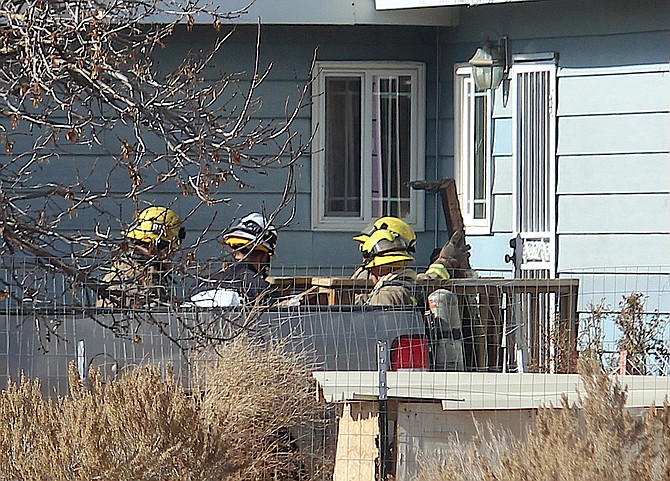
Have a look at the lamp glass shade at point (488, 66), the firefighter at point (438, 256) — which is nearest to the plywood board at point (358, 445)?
the firefighter at point (438, 256)

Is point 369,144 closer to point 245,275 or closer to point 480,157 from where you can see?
point 480,157

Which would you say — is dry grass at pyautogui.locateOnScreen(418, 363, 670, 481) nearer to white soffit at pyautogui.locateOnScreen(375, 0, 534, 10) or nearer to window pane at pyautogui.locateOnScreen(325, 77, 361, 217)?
white soffit at pyautogui.locateOnScreen(375, 0, 534, 10)

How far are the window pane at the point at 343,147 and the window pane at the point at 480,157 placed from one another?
109cm

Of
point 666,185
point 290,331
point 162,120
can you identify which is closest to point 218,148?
point 162,120

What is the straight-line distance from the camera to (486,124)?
10.7m

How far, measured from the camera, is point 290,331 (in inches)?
297

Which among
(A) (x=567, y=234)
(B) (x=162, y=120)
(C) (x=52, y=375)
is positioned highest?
(B) (x=162, y=120)

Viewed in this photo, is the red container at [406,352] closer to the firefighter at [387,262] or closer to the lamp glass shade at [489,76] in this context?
the firefighter at [387,262]

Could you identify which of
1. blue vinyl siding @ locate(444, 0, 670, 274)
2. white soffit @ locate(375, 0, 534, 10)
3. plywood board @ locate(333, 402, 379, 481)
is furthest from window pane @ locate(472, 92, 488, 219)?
plywood board @ locate(333, 402, 379, 481)

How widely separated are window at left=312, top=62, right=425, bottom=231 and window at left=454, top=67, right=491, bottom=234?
469mm

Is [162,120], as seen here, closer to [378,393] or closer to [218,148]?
[218,148]

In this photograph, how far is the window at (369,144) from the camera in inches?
442

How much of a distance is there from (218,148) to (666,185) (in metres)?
5.27

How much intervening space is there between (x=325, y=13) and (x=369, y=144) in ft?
4.17
